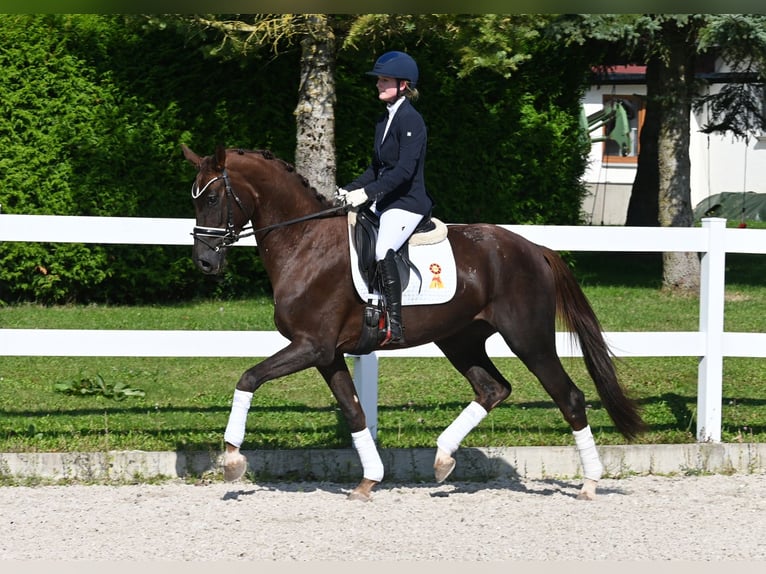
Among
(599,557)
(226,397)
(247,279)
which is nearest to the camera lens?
(599,557)

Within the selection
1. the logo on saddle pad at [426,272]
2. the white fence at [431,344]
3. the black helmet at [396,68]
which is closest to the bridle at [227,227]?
the logo on saddle pad at [426,272]

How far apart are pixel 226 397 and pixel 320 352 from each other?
3.28 meters

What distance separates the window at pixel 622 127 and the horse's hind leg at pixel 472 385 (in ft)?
61.9

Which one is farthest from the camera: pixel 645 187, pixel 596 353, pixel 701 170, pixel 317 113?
pixel 701 170

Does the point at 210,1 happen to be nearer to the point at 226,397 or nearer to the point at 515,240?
the point at 226,397

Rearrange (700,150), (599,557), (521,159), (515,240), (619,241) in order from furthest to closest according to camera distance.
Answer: (700,150), (521,159), (619,241), (515,240), (599,557)

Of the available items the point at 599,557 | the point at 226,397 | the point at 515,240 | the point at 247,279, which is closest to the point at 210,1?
the point at 226,397

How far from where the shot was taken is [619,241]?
7969mm

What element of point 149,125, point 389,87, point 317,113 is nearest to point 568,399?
point 389,87

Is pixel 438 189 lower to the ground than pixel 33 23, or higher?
lower

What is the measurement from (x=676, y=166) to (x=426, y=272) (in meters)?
10.4

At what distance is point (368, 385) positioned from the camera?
7.62 meters

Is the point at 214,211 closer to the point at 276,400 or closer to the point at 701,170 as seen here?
the point at 276,400

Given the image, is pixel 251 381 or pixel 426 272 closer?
pixel 251 381
